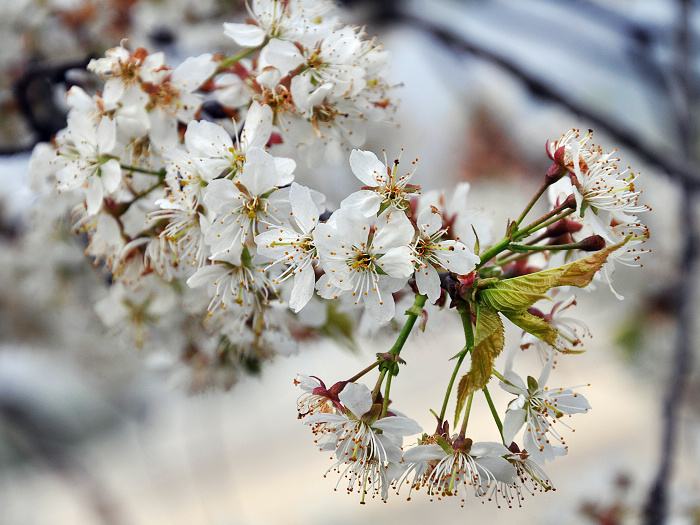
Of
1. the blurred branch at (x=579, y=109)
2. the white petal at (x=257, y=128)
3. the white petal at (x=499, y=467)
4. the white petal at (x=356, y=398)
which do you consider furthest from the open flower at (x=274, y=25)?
the blurred branch at (x=579, y=109)


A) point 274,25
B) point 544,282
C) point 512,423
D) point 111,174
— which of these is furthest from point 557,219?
point 111,174

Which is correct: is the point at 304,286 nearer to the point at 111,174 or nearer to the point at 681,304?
the point at 111,174

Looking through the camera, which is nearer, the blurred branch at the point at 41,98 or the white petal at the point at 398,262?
the white petal at the point at 398,262

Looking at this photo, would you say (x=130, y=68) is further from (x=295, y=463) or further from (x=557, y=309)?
(x=295, y=463)

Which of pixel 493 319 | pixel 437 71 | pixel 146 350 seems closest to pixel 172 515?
pixel 437 71

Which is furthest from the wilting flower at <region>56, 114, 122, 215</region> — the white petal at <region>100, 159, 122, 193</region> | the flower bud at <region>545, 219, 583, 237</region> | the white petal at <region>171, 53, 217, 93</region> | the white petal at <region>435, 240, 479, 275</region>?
the flower bud at <region>545, 219, 583, 237</region>

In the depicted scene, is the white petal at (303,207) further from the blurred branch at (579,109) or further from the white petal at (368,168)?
the blurred branch at (579,109)
